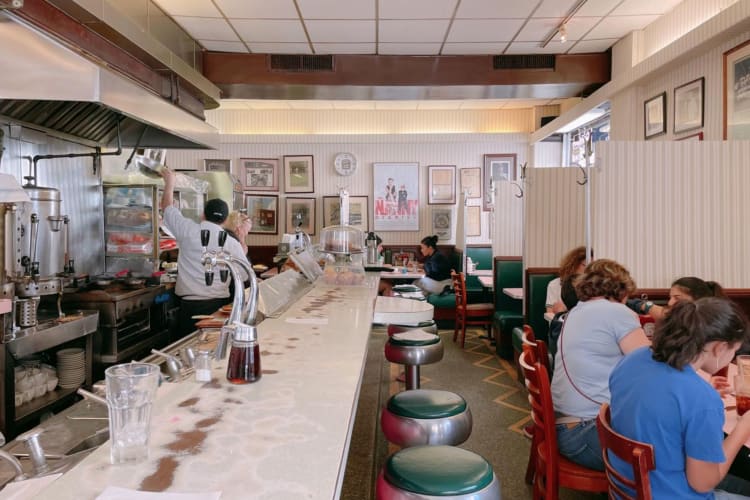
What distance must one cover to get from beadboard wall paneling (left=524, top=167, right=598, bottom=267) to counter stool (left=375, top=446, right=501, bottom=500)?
3.81 metres

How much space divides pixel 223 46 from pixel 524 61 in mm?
3424

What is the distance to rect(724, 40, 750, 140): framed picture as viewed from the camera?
3.94 m

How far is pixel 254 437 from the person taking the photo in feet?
3.98

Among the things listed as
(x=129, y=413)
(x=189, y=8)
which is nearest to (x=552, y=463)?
(x=129, y=413)

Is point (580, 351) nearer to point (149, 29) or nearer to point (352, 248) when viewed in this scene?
point (352, 248)

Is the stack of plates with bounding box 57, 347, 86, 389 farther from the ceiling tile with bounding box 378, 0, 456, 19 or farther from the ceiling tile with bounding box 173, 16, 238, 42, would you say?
the ceiling tile with bounding box 378, 0, 456, 19

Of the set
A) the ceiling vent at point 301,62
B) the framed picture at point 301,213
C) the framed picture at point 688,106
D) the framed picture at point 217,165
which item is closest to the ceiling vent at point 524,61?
the framed picture at point 688,106

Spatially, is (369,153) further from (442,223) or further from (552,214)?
(552,214)

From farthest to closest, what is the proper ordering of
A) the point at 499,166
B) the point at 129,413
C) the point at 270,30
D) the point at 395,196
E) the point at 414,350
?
the point at 395,196 < the point at 499,166 < the point at 270,30 < the point at 414,350 < the point at 129,413

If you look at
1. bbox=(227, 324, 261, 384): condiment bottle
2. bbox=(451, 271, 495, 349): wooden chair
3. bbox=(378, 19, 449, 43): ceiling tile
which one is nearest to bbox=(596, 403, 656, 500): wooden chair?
bbox=(227, 324, 261, 384): condiment bottle

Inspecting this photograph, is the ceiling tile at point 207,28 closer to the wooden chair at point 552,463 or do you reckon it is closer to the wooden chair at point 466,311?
the wooden chair at point 466,311

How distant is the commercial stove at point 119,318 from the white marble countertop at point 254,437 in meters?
2.57

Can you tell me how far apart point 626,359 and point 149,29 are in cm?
462

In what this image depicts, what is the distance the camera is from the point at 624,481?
172 centimetres
